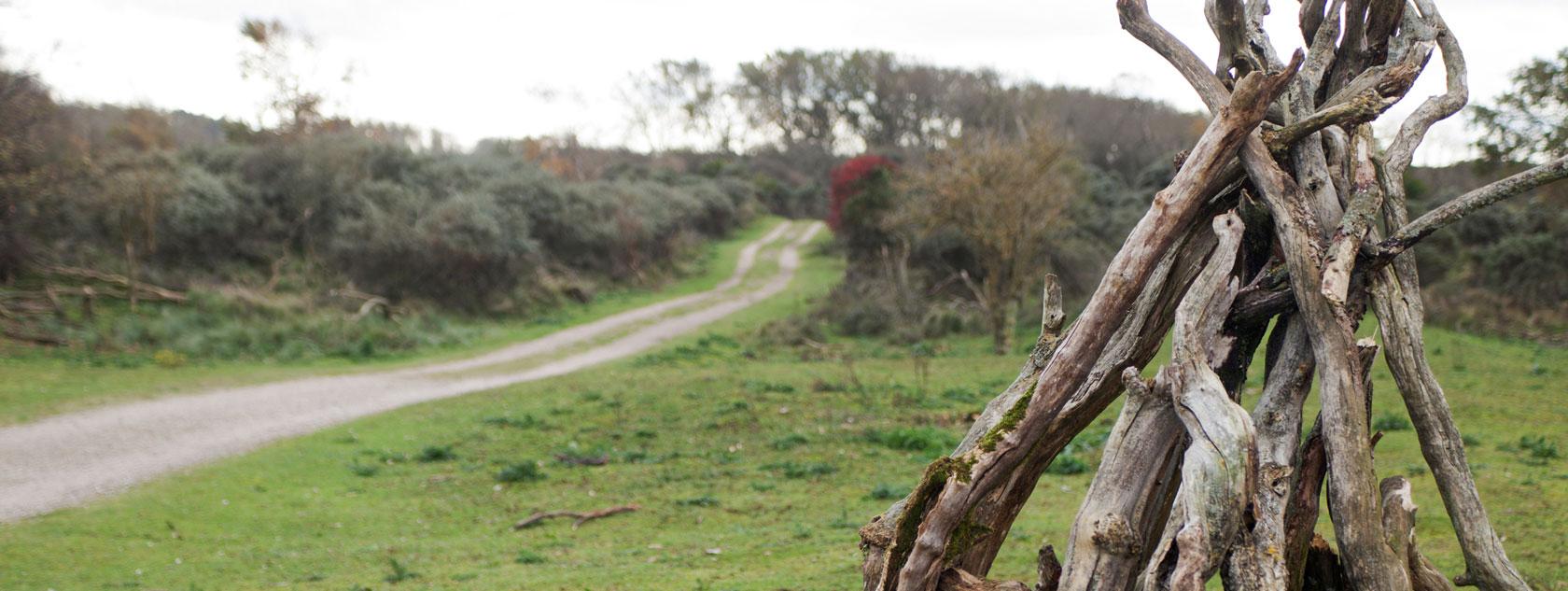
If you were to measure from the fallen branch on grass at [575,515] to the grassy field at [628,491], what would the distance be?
0.12 meters

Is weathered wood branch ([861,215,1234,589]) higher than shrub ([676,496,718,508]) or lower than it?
higher

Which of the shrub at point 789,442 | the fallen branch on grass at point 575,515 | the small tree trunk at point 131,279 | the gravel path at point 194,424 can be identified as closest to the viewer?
the fallen branch on grass at point 575,515

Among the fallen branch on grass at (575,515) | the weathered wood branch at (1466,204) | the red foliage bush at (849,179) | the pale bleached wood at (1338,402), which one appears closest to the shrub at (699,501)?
the fallen branch on grass at (575,515)

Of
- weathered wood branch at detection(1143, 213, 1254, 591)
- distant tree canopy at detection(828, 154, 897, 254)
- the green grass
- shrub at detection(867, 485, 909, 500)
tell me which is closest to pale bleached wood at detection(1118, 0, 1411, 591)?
weathered wood branch at detection(1143, 213, 1254, 591)

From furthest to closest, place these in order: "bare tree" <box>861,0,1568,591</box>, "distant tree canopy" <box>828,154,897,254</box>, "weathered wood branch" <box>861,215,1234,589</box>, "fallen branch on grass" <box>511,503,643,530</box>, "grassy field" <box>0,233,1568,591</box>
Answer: "distant tree canopy" <box>828,154,897,254</box> < "fallen branch on grass" <box>511,503,643,530</box> < "grassy field" <box>0,233,1568,591</box> < "weathered wood branch" <box>861,215,1234,589</box> < "bare tree" <box>861,0,1568,591</box>

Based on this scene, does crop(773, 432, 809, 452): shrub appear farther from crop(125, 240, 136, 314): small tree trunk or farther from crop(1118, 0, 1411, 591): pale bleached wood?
crop(125, 240, 136, 314): small tree trunk

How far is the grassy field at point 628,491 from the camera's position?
300 inches

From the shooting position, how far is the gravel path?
35.0ft

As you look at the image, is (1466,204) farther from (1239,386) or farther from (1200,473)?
(1200,473)

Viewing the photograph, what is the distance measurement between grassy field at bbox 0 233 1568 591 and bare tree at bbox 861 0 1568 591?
252cm

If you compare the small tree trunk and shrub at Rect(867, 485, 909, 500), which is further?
the small tree trunk

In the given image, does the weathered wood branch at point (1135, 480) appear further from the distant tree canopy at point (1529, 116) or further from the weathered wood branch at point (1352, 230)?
the distant tree canopy at point (1529, 116)

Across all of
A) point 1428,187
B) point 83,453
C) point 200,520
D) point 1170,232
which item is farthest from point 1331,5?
point 1428,187

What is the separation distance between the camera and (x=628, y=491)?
1088 centimetres
